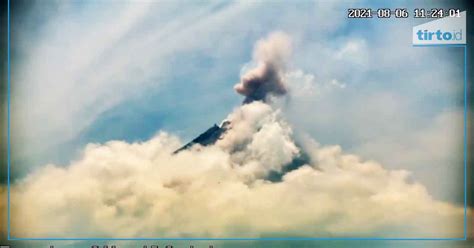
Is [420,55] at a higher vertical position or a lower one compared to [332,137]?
higher

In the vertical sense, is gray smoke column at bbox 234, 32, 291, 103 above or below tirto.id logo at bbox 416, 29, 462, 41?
below

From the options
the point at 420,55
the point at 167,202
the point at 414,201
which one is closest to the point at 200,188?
the point at 167,202

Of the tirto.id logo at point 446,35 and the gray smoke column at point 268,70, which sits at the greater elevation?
the tirto.id logo at point 446,35

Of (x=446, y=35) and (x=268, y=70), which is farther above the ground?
(x=446, y=35)

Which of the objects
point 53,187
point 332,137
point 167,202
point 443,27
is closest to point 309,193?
point 332,137

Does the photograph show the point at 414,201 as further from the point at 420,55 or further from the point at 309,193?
the point at 420,55

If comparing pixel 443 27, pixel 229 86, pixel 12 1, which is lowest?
pixel 229 86
